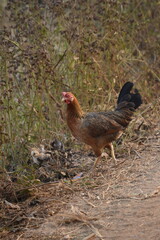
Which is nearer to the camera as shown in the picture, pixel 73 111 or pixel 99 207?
pixel 99 207

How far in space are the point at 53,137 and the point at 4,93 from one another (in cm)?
134

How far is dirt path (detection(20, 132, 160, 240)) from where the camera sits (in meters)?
4.03

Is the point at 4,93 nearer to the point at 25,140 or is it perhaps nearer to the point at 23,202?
the point at 25,140

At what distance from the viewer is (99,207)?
4719 mm

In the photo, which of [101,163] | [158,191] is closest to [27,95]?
[101,163]

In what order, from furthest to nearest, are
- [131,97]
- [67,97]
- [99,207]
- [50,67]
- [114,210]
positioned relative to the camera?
[131,97], [50,67], [67,97], [99,207], [114,210]

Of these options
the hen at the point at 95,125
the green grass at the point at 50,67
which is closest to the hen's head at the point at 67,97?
the hen at the point at 95,125

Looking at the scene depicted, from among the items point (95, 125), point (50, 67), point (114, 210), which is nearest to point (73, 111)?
point (95, 125)

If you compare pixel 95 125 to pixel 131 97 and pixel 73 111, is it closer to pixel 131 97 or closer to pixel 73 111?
pixel 73 111

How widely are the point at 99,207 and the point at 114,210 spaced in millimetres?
237

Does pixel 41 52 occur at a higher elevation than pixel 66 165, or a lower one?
higher

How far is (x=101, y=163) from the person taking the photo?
20.7 feet

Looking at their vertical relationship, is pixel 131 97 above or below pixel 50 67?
below

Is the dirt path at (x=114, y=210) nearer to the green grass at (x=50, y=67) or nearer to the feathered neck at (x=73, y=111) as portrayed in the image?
the feathered neck at (x=73, y=111)
